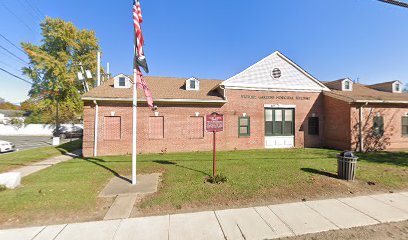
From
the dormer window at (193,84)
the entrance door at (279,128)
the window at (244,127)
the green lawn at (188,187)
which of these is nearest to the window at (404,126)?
the green lawn at (188,187)

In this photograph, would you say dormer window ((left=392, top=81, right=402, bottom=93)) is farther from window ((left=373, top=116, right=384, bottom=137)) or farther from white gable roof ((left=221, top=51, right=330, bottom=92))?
white gable roof ((left=221, top=51, right=330, bottom=92))

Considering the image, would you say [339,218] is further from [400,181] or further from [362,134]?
[362,134]

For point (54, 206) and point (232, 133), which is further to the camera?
point (232, 133)

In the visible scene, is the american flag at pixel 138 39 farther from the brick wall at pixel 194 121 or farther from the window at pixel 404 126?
the window at pixel 404 126

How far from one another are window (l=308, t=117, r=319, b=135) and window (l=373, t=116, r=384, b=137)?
3914 millimetres

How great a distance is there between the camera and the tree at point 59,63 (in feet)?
98.2

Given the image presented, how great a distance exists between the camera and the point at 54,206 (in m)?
5.34

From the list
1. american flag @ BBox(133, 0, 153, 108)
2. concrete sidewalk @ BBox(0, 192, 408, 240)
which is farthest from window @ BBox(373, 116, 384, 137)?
american flag @ BBox(133, 0, 153, 108)

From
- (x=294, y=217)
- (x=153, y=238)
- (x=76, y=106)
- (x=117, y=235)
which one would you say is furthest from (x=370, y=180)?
(x=76, y=106)

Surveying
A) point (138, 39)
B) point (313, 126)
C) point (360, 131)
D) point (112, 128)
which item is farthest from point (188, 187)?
point (360, 131)

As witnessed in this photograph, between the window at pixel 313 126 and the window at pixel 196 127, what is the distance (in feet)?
30.9

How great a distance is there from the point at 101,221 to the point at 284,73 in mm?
16061

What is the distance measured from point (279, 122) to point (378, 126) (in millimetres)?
7588

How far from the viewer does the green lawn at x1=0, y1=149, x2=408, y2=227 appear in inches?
205
